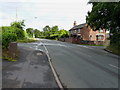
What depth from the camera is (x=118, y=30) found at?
21.2 meters

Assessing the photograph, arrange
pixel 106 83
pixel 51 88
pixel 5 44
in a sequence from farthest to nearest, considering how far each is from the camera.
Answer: pixel 5 44, pixel 106 83, pixel 51 88

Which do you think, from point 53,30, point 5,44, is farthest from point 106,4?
point 53,30

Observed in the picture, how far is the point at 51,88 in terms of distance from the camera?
5.18m

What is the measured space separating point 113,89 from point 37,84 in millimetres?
3224

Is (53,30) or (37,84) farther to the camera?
(53,30)

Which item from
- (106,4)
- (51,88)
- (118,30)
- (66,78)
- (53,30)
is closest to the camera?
(51,88)

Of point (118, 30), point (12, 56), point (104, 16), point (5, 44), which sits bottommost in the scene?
point (12, 56)

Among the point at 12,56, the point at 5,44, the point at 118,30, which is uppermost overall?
the point at 118,30

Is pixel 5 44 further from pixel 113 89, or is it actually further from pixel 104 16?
pixel 104 16

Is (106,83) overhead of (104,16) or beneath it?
beneath

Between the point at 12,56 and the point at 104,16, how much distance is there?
17.2 m

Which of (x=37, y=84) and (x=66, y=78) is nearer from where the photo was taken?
(x=37, y=84)

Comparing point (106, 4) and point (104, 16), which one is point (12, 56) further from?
point (104, 16)

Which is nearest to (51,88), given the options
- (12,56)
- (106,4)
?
(12,56)
